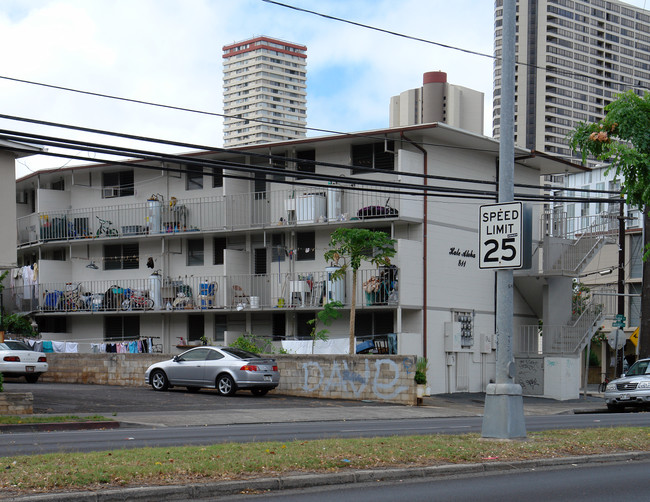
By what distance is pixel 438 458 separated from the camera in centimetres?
1223

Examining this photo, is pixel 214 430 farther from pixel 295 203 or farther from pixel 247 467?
pixel 295 203

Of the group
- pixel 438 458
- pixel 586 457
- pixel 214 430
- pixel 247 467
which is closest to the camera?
pixel 247 467

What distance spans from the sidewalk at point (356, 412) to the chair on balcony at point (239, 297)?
26.9 ft

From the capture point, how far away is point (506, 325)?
576 inches

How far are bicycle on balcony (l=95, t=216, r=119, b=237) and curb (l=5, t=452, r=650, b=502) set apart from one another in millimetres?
29483

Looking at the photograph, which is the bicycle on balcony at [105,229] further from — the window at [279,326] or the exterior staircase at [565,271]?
the exterior staircase at [565,271]

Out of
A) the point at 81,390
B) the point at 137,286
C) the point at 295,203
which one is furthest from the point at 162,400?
the point at 137,286

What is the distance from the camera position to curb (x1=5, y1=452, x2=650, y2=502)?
9094mm

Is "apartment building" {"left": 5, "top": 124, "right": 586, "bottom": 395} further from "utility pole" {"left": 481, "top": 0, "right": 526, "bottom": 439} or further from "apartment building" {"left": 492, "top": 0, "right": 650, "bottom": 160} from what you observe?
"apartment building" {"left": 492, "top": 0, "right": 650, "bottom": 160}

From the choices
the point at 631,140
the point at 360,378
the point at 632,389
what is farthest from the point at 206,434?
the point at 632,389

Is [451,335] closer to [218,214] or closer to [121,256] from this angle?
[218,214]

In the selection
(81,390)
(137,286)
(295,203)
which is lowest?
(81,390)

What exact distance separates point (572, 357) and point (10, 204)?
22166 mm

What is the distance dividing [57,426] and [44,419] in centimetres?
74
